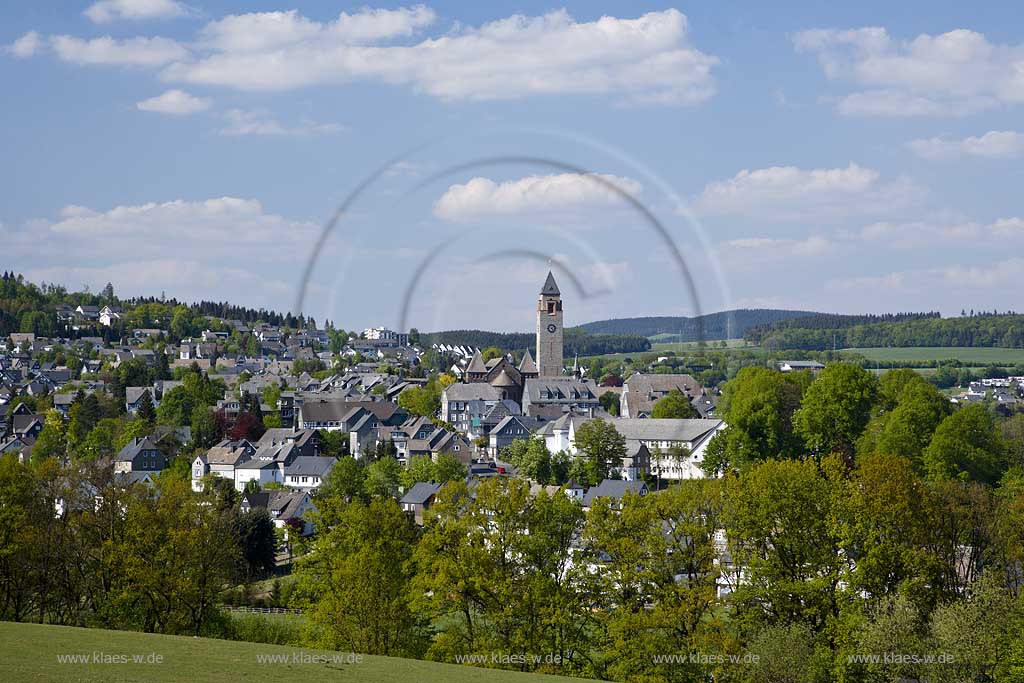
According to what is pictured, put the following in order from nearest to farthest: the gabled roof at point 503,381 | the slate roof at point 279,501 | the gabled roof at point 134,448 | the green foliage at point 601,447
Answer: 1. the slate roof at point 279,501
2. the green foliage at point 601,447
3. the gabled roof at point 134,448
4. the gabled roof at point 503,381

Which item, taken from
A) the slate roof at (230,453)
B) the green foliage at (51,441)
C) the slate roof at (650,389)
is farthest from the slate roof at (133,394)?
the slate roof at (650,389)

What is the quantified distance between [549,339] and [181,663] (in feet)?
319

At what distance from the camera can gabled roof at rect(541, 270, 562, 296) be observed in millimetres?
122000

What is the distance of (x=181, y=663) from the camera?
22906 mm

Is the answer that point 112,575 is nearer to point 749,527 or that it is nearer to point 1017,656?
point 749,527

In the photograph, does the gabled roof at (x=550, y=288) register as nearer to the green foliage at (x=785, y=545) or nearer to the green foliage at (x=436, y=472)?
the green foliage at (x=436, y=472)

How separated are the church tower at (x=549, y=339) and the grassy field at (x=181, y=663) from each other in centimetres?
9166

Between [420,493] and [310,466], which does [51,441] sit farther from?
[420,493]

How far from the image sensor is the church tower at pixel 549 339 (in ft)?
392

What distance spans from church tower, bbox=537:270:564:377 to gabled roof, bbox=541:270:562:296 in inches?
41.4

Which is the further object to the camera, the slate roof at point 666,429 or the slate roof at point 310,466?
the slate roof at point 666,429

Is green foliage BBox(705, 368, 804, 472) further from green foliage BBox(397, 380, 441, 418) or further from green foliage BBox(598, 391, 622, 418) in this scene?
green foliage BBox(598, 391, 622, 418)

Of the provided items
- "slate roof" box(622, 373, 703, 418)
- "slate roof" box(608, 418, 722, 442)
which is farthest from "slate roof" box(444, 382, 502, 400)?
"slate roof" box(608, 418, 722, 442)

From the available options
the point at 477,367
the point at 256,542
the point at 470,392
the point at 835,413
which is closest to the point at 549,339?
the point at 477,367
